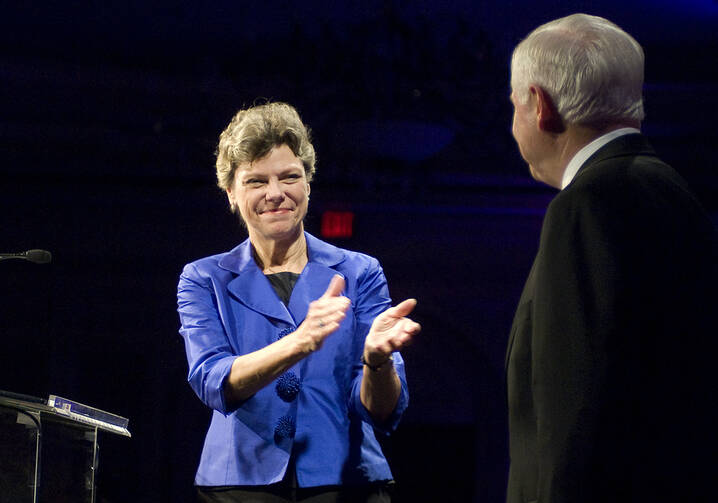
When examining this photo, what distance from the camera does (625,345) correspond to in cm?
124

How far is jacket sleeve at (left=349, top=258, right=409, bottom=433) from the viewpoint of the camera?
1968 mm

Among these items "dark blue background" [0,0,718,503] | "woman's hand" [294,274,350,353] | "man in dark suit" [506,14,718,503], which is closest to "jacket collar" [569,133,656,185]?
"man in dark suit" [506,14,718,503]

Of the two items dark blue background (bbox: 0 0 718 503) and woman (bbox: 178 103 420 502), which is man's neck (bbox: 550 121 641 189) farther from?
dark blue background (bbox: 0 0 718 503)

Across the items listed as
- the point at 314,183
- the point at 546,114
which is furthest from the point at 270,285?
the point at 314,183

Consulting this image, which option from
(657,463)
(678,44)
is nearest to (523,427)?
(657,463)

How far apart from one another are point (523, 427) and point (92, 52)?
4.90 meters

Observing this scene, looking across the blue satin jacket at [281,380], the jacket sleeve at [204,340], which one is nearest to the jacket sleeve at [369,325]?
the blue satin jacket at [281,380]

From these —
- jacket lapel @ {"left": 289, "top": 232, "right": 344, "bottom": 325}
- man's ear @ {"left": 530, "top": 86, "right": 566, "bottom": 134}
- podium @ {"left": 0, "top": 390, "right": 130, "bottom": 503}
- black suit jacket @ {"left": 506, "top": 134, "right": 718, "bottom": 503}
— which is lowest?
podium @ {"left": 0, "top": 390, "right": 130, "bottom": 503}

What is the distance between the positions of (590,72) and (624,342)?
0.44m

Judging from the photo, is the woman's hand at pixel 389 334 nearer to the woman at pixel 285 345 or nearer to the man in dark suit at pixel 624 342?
the woman at pixel 285 345

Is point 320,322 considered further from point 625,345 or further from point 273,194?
point 625,345

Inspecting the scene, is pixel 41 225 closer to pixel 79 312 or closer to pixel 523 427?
pixel 79 312

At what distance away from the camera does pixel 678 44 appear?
5.59 m

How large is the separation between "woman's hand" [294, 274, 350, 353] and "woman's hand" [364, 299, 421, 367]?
81 mm
